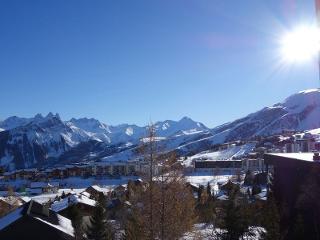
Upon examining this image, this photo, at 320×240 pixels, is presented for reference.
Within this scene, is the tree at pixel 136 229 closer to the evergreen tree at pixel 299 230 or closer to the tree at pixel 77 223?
the evergreen tree at pixel 299 230

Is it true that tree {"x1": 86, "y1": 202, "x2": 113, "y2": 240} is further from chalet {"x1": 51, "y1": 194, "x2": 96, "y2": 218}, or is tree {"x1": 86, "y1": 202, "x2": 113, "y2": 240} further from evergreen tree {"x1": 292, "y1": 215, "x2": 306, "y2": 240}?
chalet {"x1": 51, "y1": 194, "x2": 96, "y2": 218}

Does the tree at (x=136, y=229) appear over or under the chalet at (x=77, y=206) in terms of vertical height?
over

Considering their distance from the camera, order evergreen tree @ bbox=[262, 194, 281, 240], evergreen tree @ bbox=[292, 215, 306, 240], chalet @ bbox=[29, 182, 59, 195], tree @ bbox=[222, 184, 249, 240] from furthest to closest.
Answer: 1. chalet @ bbox=[29, 182, 59, 195]
2. tree @ bbox=[222, 184, 249, 240]
3. evergreen tree @ bbox=[292, 215, 306, 240]
4. evergreen tree @ bbox=[262, 194, 281, 240]

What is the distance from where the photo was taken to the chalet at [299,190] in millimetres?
31078

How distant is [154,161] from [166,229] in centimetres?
374

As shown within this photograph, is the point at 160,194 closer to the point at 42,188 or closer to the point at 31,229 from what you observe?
the point at 31,229

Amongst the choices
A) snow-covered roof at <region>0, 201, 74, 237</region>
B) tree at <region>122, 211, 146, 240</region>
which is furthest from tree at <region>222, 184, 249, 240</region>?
snow-covered roof at <region>0, 201, 74, 237</region>

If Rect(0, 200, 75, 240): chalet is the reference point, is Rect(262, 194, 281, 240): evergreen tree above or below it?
above

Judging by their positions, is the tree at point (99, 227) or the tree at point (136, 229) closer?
the tree at point (136, 229)

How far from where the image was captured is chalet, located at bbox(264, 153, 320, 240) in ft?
102

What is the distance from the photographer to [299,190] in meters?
33.8

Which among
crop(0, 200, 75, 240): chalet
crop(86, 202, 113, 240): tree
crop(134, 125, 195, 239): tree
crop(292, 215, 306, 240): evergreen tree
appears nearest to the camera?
crop(134, 125, 195, 239): tree

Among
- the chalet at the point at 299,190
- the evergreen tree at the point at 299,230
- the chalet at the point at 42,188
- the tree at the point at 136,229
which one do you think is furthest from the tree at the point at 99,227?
the chalet at the point at 42,188

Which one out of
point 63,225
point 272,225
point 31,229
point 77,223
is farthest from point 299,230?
point 77,223
